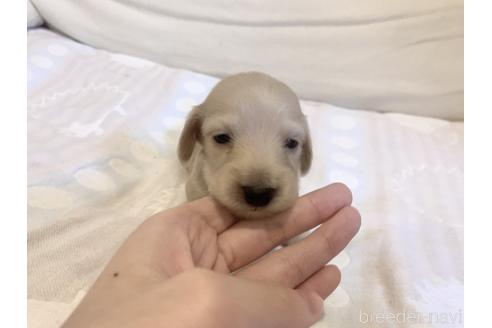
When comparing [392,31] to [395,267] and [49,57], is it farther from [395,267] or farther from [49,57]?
[49,57]

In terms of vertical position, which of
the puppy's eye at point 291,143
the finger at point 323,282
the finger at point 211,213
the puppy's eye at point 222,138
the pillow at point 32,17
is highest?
the pillow at point 32,17

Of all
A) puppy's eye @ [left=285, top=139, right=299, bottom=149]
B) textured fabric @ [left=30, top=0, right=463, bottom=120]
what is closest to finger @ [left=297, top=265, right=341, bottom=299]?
puppy's eye @ [left=285, top=139, right=299, bottom=149]

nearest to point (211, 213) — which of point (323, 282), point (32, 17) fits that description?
point (323, 282)

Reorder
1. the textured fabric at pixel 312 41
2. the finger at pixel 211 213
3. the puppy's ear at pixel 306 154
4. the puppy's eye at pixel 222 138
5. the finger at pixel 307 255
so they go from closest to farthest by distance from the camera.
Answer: the finger at pixel 307 255, the finger at pixel 211 213, the puppy's eye at pixel 222 138, the puppy's ear at pixel 306 154, the textured fabric at pixel 312 41

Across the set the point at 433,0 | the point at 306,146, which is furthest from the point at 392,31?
the point at 306,146

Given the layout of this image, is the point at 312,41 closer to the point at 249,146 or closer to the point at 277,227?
the point at 249,146

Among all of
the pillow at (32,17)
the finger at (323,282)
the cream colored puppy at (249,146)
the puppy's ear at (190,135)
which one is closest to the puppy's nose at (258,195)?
the cream colored puppy at (249,146)

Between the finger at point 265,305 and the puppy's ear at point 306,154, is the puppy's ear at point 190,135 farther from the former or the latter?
the finger at point 265,305
